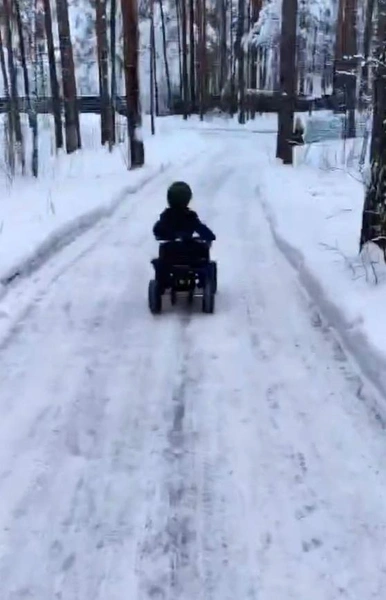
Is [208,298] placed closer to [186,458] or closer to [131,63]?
[186,458]

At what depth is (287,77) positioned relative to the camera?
2045 centimetres

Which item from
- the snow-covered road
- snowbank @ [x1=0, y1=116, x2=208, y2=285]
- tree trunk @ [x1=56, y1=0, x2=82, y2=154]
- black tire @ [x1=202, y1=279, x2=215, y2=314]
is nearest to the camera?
the snow-covered road

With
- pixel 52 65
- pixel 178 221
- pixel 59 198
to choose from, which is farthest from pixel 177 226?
pixel 52 65

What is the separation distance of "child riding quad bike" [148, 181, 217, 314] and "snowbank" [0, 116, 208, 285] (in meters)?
1.85

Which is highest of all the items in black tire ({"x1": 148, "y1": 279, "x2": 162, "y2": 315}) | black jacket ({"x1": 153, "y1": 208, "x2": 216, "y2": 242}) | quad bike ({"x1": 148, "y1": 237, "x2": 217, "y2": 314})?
black jacket ({"x1": 153, "y1": 208, "x2": 216, "y2": 242})

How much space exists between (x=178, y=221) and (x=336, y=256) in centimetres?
243

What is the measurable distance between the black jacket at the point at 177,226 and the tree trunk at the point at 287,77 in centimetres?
1420

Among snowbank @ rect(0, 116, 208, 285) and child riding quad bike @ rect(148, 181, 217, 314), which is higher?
child riding quad bike @ rect(148, 181, 217, 314)

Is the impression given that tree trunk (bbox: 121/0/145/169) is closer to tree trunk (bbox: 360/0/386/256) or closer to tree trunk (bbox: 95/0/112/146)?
tree trunk (bbox: 95/0/112/146)

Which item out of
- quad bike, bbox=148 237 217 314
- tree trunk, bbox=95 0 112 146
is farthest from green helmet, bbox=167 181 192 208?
tree trunk, bbox=95 0 112 146

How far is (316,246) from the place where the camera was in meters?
9.54

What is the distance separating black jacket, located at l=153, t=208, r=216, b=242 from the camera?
23.7ft

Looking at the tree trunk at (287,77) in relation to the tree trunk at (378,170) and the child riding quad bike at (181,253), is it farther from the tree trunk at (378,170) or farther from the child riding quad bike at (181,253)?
the child riding quad bike at (181,253)

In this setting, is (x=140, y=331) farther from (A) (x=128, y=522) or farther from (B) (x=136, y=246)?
(B) (x=136, y=246)
